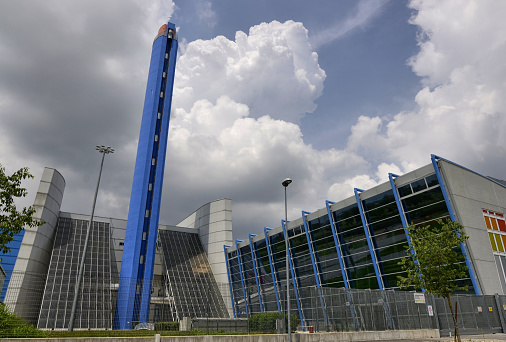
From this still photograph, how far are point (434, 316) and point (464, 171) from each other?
12509 millimetres

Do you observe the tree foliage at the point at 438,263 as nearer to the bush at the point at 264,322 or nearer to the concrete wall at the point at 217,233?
the bush at the point at 264,322

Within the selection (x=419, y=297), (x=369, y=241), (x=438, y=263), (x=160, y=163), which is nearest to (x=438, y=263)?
(x=438, y=263)

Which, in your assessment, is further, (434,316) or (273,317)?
(434,316)

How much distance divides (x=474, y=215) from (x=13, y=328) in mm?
32576

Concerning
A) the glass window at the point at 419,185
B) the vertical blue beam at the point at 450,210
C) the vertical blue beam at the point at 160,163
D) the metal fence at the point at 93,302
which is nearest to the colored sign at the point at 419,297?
the vertical blue beam at the point at 450,210

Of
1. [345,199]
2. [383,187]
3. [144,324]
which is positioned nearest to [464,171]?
[383,187]

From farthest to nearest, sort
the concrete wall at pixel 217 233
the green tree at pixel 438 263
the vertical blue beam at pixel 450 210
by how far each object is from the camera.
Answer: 1. the concrete wall at pixel 217 233
2. the vertical blue beam at pixel 450 210
3. the green tree at pixel 438 263

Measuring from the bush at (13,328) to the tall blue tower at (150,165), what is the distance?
2314cm

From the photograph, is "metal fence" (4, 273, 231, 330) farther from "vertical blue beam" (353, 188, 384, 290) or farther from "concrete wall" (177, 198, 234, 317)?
"vertical blue beam" (353, 188, 384, 290)

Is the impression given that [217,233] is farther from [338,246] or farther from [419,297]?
[419,297]

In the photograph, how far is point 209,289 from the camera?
166 ft

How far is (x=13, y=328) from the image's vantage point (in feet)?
51.6

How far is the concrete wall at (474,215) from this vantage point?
28203mm

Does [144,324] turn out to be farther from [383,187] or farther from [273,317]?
[383,187]
